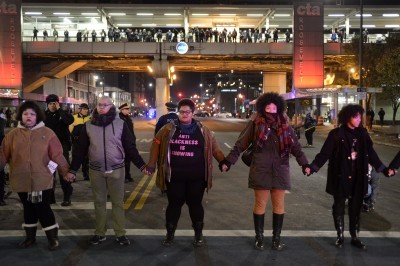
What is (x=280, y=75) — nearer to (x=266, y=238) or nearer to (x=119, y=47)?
(x=119, y=47)

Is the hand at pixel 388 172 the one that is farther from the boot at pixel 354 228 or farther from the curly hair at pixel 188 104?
the curly hair at pixel 188 104

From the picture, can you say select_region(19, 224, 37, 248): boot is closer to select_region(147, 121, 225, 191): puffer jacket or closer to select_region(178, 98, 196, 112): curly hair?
select_region(147, 121, 225, 191): puffer jacket

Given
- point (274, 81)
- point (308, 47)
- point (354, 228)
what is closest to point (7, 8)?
point (308, 47)

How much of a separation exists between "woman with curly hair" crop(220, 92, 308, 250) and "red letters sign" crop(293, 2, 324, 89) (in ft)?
123

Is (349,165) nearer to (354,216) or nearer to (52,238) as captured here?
(354,216)

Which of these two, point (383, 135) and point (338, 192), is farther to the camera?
point (383, 135)

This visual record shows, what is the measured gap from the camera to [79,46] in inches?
1734

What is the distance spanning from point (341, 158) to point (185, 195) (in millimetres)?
1973

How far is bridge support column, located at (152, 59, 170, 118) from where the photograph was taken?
146 feet

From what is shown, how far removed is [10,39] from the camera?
140 ft

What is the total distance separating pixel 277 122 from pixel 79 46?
41655 mm

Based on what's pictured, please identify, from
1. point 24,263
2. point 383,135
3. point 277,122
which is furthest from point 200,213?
point 383,135

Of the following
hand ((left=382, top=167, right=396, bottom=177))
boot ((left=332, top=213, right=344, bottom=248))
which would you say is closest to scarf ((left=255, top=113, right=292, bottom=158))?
boot ((left=332, top=213, right=344, bottom=248))

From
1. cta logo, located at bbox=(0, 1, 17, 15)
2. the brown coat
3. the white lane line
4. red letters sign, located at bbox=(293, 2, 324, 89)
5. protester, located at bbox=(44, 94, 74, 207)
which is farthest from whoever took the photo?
cta logo, located at bbox=(0, 1, 17, 15)
